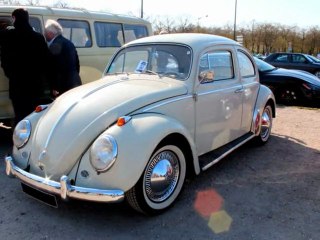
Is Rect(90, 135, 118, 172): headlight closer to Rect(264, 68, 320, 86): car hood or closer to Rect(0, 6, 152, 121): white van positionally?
Rect(0, 6, 152, 121): white van

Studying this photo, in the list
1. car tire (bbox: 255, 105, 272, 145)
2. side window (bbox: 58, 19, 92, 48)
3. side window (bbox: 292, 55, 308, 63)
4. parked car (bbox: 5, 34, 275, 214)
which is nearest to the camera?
parked car (bbox: 5, 34, 275, 214)

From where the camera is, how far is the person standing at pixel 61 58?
18.7 feet

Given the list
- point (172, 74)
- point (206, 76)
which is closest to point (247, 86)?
point (206, 76)

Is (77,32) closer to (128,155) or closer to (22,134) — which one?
(22,134)

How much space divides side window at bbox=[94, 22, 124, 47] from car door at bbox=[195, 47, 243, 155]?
326 centimetres

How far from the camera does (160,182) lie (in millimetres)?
3602

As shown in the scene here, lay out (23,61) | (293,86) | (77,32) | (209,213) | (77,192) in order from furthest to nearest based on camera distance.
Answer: (293,86) < (77,32) < (23,61) < (209,213) < (77,192)

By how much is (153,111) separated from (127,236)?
4.12ft

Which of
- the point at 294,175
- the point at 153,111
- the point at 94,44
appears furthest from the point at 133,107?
the point at 94,44

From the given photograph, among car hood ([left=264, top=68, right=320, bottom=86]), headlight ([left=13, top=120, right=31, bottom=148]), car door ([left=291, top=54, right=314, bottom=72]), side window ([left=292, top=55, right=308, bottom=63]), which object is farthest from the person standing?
side window ([left=292, top=55, right=308, bottom=63])

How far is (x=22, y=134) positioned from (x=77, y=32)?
3661 mm

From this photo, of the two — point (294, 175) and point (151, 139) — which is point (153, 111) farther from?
point (294, 175)

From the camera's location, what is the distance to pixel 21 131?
150 inches

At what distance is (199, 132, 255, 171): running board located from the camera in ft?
13.9
